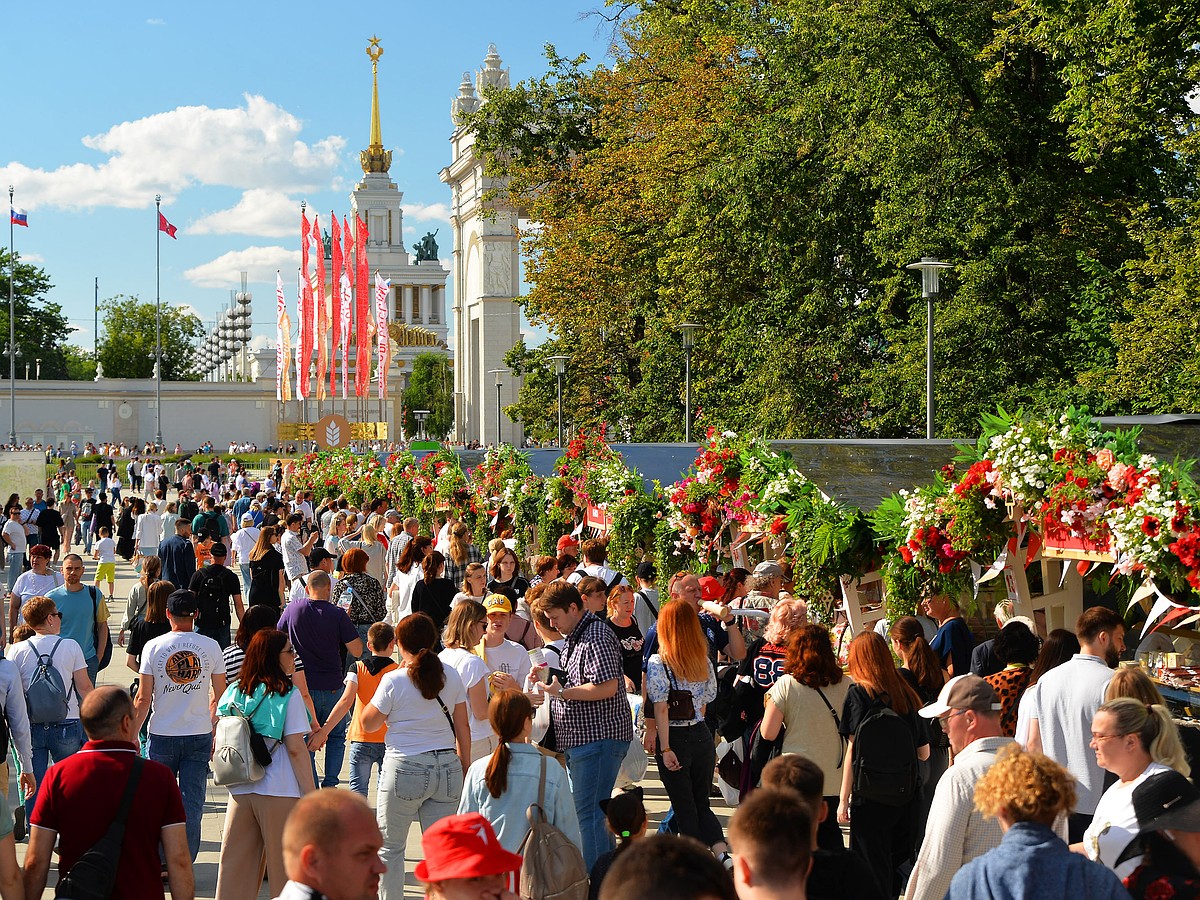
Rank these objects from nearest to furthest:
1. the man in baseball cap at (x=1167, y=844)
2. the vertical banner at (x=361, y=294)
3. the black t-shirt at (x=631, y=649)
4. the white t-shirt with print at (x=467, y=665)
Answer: the man in baseball cap at (x=1167, y=844), the white t-shirt with print at (x=467, y=665), the black t-shirt at (x=631, y=649), the vertical banner at (x=361, y=294)

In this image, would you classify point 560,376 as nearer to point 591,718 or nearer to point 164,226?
point 591,718

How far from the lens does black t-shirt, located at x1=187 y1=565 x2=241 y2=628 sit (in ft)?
37.8

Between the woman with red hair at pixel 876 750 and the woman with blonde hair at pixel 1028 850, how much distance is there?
205 cm

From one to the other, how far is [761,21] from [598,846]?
25530 millimetres

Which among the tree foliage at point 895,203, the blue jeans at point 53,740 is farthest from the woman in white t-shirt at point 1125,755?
the tree foliage at point 895,203

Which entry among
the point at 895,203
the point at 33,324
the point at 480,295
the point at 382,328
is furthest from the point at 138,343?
the point at 895,203

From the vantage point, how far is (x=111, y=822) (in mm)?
5219

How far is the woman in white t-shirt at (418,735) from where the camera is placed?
6.94 meters

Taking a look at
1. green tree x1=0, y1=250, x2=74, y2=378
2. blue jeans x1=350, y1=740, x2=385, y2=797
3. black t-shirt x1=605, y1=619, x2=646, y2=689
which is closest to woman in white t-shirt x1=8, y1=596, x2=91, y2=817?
blue jeans x1=350, y1=740, x2=385, y2=797

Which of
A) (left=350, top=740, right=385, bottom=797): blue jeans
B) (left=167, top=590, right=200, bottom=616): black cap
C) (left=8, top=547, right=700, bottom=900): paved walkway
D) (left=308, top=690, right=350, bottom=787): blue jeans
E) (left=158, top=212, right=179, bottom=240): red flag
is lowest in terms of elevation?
(left=8, top=547, right=700, bottom=900): paved walkway

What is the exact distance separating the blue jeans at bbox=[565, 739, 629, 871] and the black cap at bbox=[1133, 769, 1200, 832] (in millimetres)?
3169

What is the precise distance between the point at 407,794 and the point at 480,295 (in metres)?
83.5

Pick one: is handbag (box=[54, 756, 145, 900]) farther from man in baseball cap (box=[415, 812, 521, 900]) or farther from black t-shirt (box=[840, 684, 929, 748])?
black t-shirt (box=[840, 684, 929, 748])

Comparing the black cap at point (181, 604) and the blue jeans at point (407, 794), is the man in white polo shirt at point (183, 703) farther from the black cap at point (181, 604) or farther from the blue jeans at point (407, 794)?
the blue jeans at point (407, 794)
